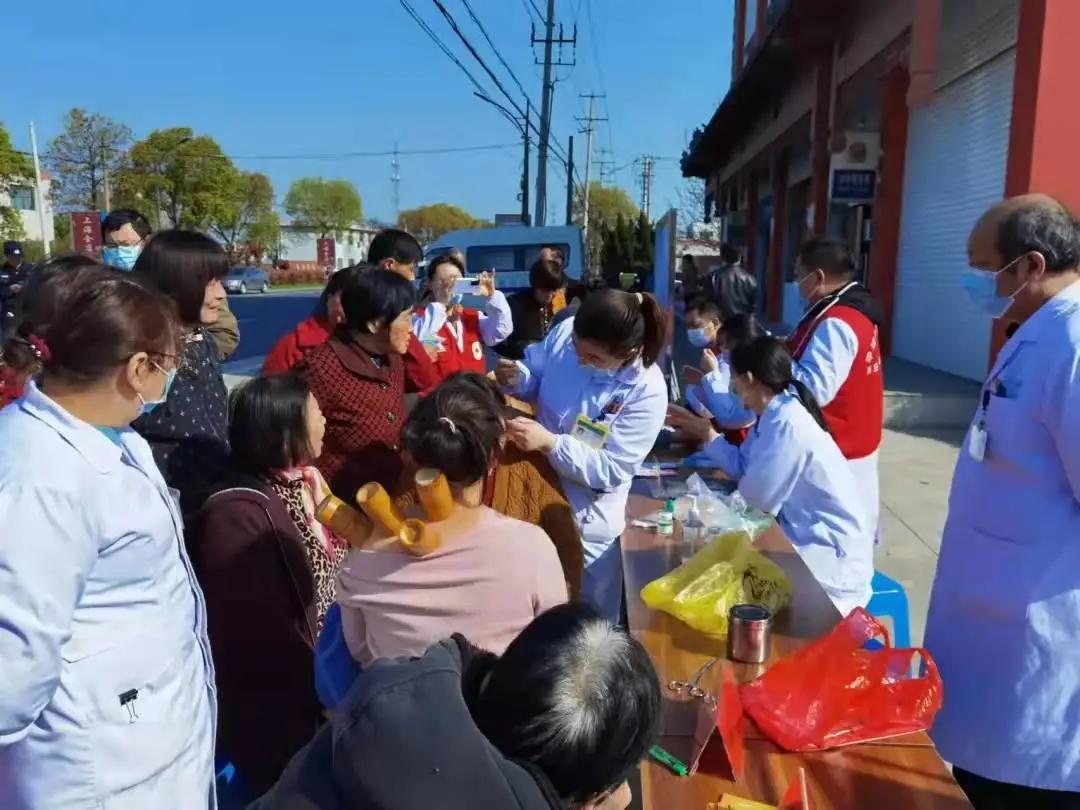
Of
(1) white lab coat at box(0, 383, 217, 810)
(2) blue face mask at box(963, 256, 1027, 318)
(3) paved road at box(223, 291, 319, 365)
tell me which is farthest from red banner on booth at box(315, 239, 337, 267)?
(1) white lab coat at box(0, 383, 217, 810)

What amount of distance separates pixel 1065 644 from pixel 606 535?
1363 mm

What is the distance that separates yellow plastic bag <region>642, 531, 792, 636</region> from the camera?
2.31 m

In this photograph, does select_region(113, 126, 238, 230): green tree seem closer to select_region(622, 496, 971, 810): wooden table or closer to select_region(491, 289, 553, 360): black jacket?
select_region(491, 289, 553, 360): black jacket

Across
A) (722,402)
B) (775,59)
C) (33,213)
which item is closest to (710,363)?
(722,402)

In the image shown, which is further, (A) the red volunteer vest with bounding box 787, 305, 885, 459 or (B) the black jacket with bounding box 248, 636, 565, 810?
(A) the red volunteer vest with bounding box 787, 305, 885, 459

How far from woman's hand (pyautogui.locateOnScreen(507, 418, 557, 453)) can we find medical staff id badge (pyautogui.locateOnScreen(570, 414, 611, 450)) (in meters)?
0.21

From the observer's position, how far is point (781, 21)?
38.1 feet

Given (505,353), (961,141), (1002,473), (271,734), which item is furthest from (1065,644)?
(961,141)

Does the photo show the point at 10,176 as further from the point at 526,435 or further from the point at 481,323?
the point at 526,435

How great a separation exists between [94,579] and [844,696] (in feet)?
4.88

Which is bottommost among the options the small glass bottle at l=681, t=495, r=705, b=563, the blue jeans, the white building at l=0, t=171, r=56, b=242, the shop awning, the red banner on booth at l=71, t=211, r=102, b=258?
the small glass bottle at l=681, t=495, r=705, b=563

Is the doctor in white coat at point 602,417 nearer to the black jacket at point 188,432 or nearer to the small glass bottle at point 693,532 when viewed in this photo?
the small glass bottle at point 693,532

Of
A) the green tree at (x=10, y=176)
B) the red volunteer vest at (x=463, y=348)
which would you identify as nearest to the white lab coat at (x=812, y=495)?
the red volunteer vest at (x=463, y=348)

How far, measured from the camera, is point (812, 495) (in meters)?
2.79
